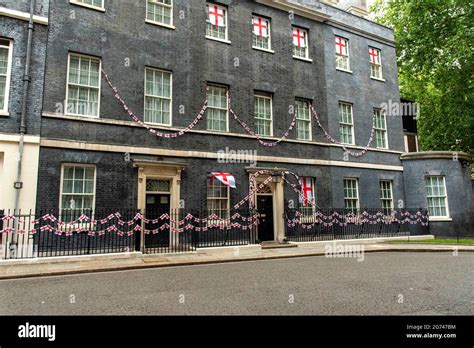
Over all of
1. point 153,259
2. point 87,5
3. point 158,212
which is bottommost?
point 153,259

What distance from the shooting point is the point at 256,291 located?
6.61 metres

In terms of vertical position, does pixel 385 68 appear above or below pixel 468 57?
below

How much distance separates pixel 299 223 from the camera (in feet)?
55.5

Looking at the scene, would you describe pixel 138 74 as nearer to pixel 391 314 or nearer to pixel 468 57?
pixel 391 314

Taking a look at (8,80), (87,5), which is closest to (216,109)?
(87,5)

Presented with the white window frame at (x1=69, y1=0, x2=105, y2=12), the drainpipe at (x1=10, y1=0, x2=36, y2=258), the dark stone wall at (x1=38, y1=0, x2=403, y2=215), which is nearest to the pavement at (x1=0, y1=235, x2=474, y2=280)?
the drainpipe at (x1=10, y1=0, x2=36, y2=258)

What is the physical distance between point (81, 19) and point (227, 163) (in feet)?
28.3

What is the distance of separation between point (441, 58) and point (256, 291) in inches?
1095

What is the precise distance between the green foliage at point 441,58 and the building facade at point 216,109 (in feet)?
21.0

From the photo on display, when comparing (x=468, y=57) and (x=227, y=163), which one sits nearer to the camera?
(x=227, y=163)

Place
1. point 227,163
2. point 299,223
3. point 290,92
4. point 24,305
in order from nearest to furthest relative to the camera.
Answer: point 24,305 < point 227,163 < point 299,223 < point 290,92

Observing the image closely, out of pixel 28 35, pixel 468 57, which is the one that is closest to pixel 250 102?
pixel 28 35

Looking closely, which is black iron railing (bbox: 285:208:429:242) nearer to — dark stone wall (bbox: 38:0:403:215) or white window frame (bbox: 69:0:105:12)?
dark stone wall (bbox: 38:0:403:215)

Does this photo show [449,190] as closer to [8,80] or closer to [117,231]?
[117,231]
